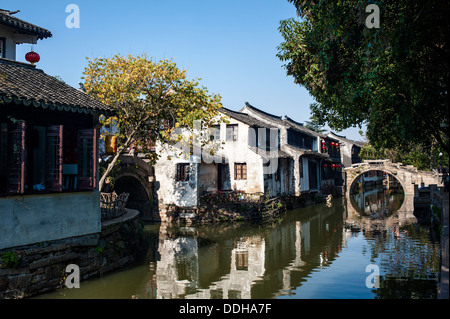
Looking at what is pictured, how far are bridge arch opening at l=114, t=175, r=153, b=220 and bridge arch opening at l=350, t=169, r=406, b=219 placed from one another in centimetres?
1563

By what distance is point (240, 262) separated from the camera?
1412cm

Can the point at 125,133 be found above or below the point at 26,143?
above

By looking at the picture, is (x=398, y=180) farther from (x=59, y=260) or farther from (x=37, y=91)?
(x=37, y=91)

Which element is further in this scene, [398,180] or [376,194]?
[376,194]

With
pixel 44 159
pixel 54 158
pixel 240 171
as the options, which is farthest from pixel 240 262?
pixel 240 171

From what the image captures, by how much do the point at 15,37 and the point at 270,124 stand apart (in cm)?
2158

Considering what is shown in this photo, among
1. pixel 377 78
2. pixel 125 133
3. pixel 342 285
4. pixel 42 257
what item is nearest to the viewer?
pixel 42 257

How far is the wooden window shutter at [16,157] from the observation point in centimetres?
926

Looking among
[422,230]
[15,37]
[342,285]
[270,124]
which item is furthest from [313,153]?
[15,37]

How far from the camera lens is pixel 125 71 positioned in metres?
14.8

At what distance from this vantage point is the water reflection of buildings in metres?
10.8

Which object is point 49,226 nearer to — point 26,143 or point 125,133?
point 26,143

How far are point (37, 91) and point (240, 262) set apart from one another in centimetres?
902

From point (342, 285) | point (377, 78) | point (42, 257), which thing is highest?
point (377, 78)
